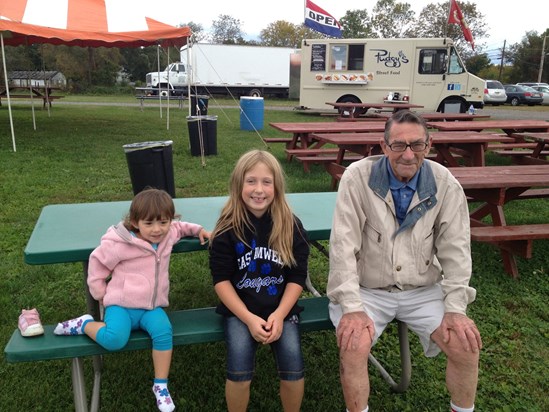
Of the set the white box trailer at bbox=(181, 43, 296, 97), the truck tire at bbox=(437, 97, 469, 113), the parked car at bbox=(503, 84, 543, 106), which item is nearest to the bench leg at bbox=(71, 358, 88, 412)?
the truck tire at bbox=(437, 97, 469, 113)

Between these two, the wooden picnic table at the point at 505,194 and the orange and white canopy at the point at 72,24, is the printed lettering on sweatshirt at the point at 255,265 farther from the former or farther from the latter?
the orange and white canopy at the point at 72,24

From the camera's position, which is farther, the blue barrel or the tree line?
the tree line

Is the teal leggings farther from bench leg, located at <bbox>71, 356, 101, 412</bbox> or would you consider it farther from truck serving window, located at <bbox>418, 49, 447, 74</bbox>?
truck serving window, located at <bbox>418, 49, 447, 74</bbox>

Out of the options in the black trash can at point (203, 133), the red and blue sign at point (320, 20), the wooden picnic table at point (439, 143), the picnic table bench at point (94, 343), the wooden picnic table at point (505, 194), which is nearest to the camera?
the picnic table bench at point (94, 343)

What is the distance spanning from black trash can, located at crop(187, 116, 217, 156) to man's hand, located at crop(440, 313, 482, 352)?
22.0ft

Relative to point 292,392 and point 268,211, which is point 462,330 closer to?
point 292,392

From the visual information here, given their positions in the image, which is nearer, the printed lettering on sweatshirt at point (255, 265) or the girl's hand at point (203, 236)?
the printed lettering on sweatshirt at point (255, 265)

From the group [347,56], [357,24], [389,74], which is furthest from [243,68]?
[357,24]

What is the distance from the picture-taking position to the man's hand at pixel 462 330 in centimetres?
194

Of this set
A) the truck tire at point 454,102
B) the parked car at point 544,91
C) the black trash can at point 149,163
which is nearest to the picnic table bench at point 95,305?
the black trash can at point 149,163

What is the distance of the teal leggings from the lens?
1917mm

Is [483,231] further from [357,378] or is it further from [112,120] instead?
[112,120]

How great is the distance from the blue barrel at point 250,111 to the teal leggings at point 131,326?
35.1 ft

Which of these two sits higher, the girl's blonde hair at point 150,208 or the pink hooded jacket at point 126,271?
the girl's blonde hair at point 150,208
